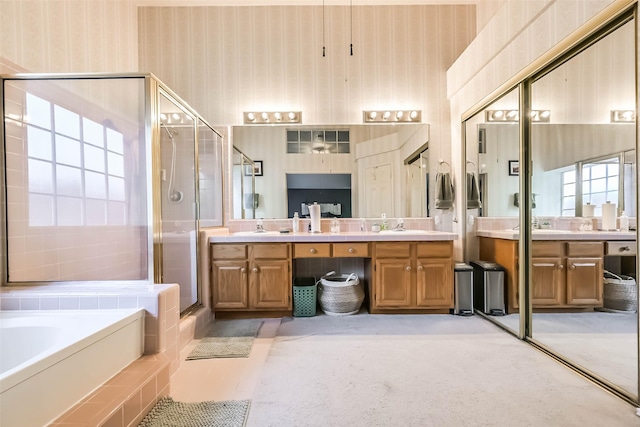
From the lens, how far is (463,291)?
8.86 feet

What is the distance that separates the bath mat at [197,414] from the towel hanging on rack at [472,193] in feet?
8.63

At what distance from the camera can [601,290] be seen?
1.79 metres

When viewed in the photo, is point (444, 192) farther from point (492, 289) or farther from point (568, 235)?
point (568, 235)

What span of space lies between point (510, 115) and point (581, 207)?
94 cm

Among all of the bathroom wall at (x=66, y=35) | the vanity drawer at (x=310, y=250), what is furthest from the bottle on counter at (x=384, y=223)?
the bathroom wall at (x=66, y=35)

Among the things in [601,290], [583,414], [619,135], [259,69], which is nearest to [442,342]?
[583,414]

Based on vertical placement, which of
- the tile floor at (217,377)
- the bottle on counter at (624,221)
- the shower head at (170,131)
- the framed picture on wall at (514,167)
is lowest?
the tile floor at (217,377)

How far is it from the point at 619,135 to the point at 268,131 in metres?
2.70

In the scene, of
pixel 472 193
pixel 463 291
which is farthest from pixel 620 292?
pixel 472 193

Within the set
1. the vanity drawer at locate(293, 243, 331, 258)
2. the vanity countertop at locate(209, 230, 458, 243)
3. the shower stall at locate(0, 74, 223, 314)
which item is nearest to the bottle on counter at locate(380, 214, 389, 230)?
the vanity countertop at locate(209, 230, 458, 243)

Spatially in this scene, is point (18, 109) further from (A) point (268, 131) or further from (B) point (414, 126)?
(B) point (414, 126)

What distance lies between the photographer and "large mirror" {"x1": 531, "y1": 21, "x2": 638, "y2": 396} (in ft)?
5.03

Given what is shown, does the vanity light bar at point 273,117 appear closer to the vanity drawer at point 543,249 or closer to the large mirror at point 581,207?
the large mirror at point 581,207

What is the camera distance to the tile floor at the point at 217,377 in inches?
60.5
